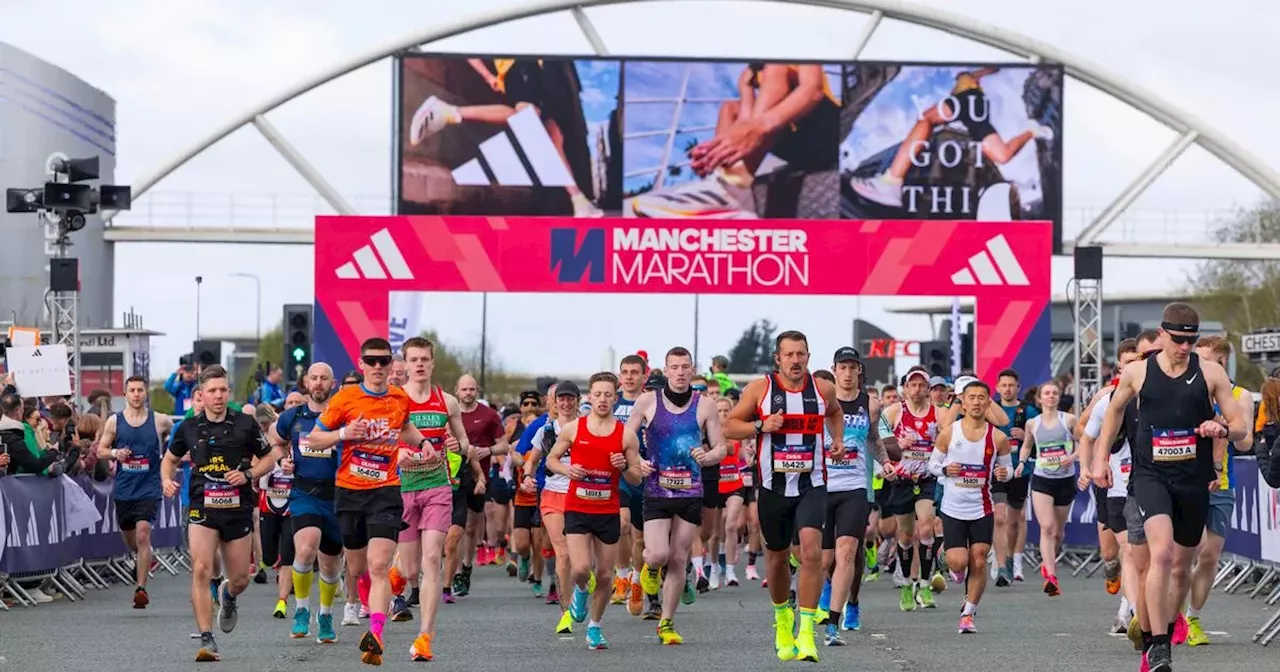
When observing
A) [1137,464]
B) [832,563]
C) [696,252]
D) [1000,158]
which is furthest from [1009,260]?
[1137,464]

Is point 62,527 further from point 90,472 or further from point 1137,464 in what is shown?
point 1137,464

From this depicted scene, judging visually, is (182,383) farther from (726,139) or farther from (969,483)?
(726,139)

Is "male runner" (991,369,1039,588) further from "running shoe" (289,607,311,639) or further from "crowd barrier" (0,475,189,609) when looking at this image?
"crowd barrier" (0,475,189,609)

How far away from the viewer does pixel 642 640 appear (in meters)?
15.5

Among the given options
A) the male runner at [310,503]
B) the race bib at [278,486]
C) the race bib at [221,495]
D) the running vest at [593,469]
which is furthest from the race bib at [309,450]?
the race bib at [278,486]

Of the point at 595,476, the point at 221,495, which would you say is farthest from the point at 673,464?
the point at 221,495

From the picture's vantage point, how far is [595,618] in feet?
49.0

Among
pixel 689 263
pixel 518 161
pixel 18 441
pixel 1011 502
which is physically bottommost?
pixel 1011 502

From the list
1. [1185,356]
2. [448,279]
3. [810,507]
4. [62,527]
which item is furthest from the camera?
[448,279]

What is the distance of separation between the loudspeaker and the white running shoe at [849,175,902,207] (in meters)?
23.8

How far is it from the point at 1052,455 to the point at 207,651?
382 inches

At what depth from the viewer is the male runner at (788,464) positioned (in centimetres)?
1368

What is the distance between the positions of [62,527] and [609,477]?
748 centimetres

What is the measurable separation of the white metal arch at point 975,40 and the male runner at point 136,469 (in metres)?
32.5
